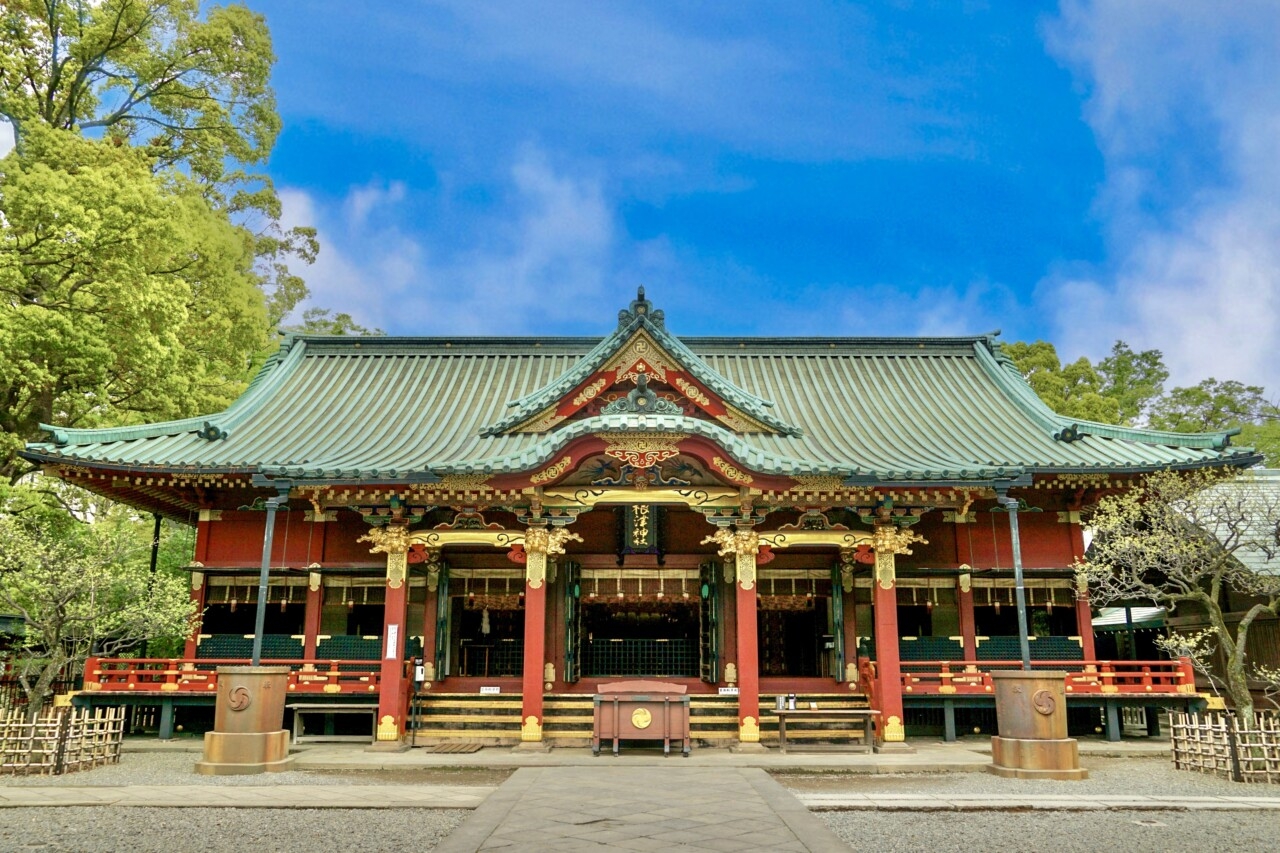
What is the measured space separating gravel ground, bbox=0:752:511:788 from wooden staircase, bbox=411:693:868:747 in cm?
288

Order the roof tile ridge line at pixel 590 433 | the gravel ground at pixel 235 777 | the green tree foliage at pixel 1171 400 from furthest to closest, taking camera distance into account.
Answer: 1. the green tree foliage at pixel 1171 400
2. the roof tile ridge line at pixel 590 433
3. the gravel ground at pixel 235 777

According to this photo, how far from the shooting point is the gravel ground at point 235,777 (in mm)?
11734

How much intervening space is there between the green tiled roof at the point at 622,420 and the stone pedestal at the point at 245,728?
4053 mm

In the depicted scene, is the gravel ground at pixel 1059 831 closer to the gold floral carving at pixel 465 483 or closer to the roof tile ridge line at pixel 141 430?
the gold floral carving at pixel 465 483

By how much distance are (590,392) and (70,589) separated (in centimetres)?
929

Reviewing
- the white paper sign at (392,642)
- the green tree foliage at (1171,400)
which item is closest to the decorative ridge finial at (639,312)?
the white paper sign at (392,642)

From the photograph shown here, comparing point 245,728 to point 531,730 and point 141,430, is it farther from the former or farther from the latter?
point 141,430

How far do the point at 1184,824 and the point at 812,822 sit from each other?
4.18 m

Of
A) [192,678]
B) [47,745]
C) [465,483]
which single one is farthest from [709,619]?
[47,745]

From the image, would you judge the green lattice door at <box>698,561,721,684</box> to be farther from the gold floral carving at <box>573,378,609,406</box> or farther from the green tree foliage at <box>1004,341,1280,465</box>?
the green tree foliage at <box>1004,341,1280,465</box>

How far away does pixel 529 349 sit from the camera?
974 inches

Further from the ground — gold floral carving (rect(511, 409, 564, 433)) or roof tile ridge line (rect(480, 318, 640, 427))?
Answer: roof tile ridge line (rect(480, 318, 640, 427))

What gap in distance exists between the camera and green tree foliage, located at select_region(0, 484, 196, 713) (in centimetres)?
1359

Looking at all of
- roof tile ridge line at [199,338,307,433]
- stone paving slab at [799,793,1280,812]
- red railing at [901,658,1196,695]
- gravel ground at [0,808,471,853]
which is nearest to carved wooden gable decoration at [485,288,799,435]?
red railing at [901,658,1196,695]
